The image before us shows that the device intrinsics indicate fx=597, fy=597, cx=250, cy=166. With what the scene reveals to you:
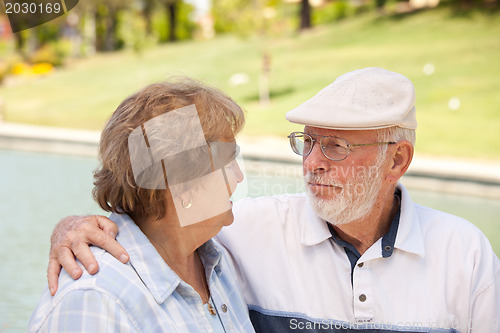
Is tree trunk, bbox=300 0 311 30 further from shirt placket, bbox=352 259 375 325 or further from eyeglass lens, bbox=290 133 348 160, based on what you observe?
shirt placket, bbox=352 259 375 325

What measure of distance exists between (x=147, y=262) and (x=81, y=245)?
0.16 m

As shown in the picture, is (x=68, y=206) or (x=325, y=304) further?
(x=68, y=206)

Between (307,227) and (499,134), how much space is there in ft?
37.5

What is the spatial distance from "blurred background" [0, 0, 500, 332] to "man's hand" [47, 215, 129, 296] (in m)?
0.47

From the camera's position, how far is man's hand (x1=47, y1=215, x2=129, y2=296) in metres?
1.30

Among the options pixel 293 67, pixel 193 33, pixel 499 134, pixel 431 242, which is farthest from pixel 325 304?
pixel 193 33

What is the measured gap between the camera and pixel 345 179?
6.32 feet

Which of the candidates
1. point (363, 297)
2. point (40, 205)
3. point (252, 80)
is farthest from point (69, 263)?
point (252, 80)

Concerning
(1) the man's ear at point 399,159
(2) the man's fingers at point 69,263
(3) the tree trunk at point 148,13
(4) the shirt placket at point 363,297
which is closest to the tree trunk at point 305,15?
(3) the tree trunk at point 148,13

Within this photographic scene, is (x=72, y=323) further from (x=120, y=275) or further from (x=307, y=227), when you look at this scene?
(x=307, y=227)

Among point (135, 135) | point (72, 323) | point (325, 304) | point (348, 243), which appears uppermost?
point (135, 135)

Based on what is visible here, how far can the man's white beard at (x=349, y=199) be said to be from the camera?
6.25ft

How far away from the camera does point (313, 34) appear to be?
2333 cm

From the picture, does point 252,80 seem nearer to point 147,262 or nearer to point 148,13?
point 148,13
